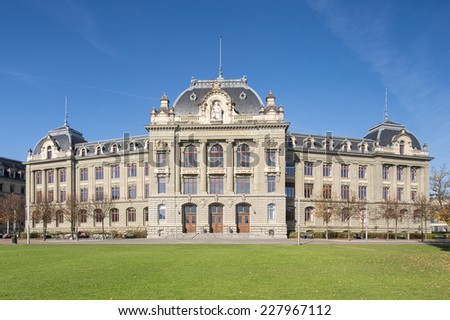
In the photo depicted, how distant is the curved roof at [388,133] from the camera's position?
3100 inches

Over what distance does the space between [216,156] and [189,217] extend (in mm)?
10673

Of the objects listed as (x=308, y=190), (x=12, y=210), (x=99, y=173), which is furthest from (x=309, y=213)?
(x=12, y=210)

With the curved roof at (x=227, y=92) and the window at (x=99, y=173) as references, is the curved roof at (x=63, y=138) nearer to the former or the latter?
the window at (x=99, y=173)

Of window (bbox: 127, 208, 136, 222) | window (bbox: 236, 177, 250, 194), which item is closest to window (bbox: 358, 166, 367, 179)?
window (bbox: 236, 177, 250, 194)

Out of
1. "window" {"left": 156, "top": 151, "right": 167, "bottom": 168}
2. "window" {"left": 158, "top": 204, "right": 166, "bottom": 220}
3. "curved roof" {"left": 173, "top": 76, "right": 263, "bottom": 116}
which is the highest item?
"curved roof" {"left": 173, "top": 76, "right": 263, "bottom": 116}

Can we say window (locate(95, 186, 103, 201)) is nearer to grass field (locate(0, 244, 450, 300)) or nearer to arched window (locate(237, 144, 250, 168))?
arched window (locate(237, 144, 250, 168))

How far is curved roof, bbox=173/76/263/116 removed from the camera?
6575 centimetres

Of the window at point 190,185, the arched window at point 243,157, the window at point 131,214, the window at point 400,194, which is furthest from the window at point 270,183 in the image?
the window at point 400,194

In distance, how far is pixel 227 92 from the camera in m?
67.1

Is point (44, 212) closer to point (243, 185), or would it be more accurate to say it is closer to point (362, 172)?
point (243, 185)

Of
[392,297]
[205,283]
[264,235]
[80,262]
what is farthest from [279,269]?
[264,235]

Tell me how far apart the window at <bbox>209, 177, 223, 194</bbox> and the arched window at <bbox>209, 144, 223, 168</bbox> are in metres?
2.11

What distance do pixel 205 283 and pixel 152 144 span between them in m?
50.0

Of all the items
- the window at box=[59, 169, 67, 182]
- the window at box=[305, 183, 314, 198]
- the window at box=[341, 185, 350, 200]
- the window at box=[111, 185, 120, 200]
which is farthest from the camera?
the window at box=[59, 169, 67, 182]
